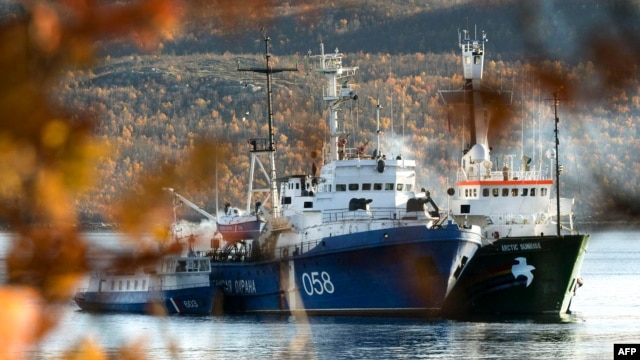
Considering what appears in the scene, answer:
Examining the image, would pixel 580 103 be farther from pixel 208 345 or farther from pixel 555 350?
pixel 208 345

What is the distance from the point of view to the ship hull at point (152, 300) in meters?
68.2

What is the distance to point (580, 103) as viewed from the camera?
18.3 meters

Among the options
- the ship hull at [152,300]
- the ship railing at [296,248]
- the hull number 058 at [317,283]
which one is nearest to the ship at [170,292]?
the ship hull at [152,300]

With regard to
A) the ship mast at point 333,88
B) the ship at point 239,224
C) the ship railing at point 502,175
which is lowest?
the ship at point 239,224

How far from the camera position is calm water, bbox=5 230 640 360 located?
4791 cm

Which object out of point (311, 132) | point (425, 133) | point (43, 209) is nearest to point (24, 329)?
point (43, 209)

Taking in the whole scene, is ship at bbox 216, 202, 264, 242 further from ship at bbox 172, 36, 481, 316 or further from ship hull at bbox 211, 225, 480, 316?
ship hull at bbox 211, 225, 480, 316

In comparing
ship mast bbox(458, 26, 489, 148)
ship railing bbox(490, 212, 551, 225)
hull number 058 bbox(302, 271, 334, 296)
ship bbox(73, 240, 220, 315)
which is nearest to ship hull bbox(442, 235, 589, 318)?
ship railing bbox(490, 212, 551, 225)

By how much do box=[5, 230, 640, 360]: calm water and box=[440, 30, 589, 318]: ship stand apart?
1.88 meters

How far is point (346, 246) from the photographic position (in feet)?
198

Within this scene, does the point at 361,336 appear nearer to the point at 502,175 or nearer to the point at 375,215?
the point at 375,215

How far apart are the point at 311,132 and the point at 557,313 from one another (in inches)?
1107

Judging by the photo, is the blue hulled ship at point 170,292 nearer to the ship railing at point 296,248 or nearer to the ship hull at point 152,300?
the ship hull at point 152,300

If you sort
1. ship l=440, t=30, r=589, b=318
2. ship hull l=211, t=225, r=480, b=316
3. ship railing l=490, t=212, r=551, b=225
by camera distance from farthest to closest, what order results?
ship railing l=490, t=212, r=551, b=225 < ship l=440, t=30, r=589, b=318 < ship hull l=211, t=225, r=480, b=316
